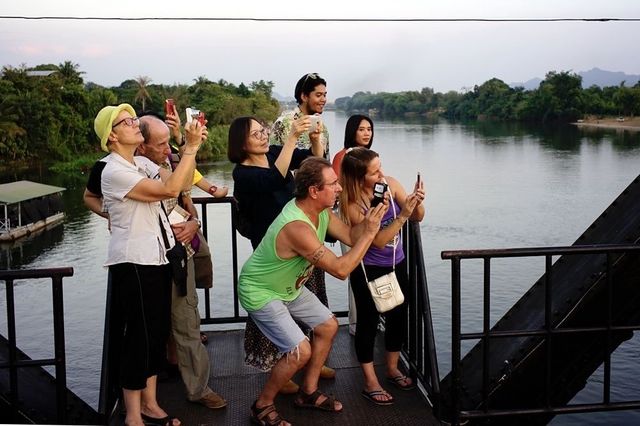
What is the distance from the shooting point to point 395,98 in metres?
168

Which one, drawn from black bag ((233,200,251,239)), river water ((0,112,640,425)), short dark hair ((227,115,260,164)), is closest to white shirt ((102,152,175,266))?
short dark hair ((227,115,260,164))

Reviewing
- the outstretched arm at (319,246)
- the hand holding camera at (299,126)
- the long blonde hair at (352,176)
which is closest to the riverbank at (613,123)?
the long blonde hair at (352,176)

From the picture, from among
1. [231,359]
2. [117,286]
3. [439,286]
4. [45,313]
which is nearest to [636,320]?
[231,359]

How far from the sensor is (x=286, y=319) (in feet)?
11.7

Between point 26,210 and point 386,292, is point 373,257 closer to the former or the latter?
point 386,292

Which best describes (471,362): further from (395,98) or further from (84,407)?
(395,98)

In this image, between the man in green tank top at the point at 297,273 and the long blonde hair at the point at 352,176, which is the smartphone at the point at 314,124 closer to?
the long blonde hair at the point at 352,176

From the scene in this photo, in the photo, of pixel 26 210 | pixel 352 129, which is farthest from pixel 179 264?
pixel 26 210

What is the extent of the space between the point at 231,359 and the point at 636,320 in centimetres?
244

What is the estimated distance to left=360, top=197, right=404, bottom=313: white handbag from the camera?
3.78 metres

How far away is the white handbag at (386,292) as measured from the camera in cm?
378

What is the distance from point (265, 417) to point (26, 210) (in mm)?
44707

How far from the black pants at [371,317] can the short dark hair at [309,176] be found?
69 centimetres

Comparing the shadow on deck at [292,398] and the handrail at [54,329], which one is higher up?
the handrail at [54,329]
